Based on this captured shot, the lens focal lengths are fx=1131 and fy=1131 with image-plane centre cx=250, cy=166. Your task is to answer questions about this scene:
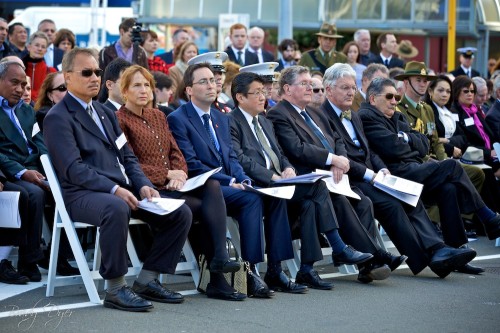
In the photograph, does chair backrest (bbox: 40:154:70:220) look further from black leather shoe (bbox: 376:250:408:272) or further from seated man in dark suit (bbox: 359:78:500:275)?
seated man in dark suit (bbox: 359:78:500:275)

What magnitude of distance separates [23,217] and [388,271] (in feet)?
9.79

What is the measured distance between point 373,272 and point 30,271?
2.78 meters

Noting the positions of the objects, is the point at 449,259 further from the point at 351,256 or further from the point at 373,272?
the point at 351,256

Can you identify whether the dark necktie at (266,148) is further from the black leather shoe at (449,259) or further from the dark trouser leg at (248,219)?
the black leather shoe at (449,259)

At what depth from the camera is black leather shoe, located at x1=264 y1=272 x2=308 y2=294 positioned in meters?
8.80

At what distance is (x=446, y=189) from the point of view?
1045 cm

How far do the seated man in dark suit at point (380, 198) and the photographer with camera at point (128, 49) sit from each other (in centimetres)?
314

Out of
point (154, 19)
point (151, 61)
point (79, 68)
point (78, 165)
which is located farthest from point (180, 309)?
point (154, 19)

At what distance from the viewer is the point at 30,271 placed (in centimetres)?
905

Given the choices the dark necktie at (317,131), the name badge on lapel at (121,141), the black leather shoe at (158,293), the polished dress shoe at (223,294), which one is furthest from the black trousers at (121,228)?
the dark necktie at (317,131)

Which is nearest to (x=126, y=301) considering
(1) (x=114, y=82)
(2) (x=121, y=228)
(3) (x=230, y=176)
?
(2) (x=121, y=228)

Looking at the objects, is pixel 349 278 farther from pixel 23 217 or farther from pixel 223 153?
pixel 23 217

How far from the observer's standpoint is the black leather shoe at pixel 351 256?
9023mm

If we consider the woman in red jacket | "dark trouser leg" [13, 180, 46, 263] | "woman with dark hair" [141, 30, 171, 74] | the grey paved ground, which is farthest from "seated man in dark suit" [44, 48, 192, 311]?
"woman with dark hair" [141, 30, 171, 74]
